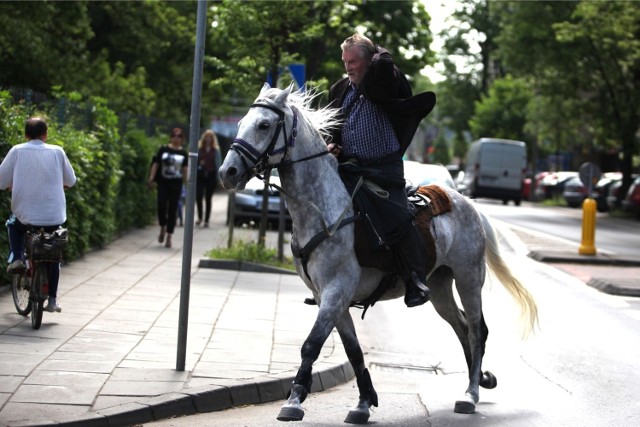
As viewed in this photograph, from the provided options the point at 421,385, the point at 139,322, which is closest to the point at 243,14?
the point at 139,322

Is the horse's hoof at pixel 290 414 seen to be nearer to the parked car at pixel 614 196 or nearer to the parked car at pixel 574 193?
the parked car at pixel 614 196

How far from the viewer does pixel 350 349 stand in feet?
25.0

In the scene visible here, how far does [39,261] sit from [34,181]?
71cm

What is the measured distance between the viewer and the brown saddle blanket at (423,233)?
7.47 meters

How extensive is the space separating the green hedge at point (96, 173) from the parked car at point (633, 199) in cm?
2309

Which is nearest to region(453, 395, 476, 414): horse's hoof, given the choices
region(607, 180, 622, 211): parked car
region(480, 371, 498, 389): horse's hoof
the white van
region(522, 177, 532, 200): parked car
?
region(480, 371, 498, 389): horse's hoof

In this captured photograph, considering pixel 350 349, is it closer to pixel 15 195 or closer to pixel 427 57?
pixel 15 195

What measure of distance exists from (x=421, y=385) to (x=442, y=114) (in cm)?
9010

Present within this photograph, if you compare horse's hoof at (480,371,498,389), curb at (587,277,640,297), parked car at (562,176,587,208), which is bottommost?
parked car at (562,176,587,208)

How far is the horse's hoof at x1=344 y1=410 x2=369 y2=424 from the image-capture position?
296 inches

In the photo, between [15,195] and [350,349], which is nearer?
[350,349]

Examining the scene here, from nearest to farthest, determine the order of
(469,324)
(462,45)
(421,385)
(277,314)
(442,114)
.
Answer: (469,324) < (421,385) < (277,314) < (462,45) < (442,114)

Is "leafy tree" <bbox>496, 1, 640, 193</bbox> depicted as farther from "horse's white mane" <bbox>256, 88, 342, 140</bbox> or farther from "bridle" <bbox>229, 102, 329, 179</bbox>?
"bridle" <bbox>229, 102, 329, 179</bbox>

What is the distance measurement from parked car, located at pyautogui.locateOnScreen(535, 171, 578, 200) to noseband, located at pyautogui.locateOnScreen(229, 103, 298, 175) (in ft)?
179
